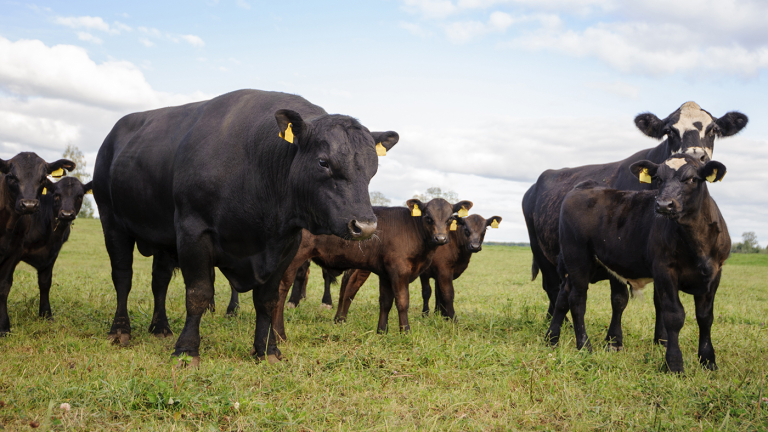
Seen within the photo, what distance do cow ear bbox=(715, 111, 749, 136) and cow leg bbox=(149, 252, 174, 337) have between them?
7556 millimetres

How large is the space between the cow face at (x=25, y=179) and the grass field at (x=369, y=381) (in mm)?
1602

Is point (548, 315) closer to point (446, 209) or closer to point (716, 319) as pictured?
point (446, 209)

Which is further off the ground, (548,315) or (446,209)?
(446,209)

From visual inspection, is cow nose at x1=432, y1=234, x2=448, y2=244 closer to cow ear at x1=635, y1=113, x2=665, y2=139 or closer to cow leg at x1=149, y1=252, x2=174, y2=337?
cow ear at x1=635, y1=113, x2=665, y2=139

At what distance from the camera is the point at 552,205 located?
31.8ft

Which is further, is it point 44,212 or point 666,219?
point 44,212

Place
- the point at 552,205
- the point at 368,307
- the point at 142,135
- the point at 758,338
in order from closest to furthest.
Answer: the point at 142,135, the point at 758,338, the point at 552,205, the point at 368,307

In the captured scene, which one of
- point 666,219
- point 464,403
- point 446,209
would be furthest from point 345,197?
point 446,209

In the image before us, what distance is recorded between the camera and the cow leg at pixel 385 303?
803cm

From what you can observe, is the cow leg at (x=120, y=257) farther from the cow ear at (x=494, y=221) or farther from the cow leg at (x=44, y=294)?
the cow ear at (x=494, y=221)

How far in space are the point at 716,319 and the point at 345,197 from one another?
819 centimetres

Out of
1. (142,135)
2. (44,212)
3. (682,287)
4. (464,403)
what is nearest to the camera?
(464,403)

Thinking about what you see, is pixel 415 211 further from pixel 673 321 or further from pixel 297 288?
pixel 673 321

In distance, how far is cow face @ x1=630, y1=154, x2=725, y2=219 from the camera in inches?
223
